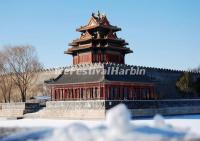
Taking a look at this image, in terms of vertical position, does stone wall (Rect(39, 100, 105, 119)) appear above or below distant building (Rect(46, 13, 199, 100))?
below

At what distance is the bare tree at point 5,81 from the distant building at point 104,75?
7.05 meters

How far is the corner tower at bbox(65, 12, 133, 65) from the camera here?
122 feet

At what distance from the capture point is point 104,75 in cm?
3042

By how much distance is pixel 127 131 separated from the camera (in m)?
6.74

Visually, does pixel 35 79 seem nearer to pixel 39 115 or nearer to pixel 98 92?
pixel 39 115

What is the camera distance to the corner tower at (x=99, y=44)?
37312mm

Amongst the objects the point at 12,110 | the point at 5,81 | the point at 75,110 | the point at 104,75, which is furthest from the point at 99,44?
the point at 5,81

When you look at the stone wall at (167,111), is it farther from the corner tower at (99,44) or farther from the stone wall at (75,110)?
the corner tower at (99,44)

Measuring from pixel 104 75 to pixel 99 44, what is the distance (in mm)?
7469

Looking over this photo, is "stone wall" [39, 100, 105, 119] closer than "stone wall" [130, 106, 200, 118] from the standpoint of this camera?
Yes

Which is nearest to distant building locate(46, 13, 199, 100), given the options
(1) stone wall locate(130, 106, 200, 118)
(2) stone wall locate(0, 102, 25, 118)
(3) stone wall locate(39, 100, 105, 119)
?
(3) stone wall locate(39, 100, 105, 119)

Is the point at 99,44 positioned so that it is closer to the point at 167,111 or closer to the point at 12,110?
the point at 167,111

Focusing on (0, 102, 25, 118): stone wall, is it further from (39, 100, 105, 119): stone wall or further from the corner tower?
the corner tower

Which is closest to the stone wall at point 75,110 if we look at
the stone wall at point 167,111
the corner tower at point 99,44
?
the stone wall at point 167,111
